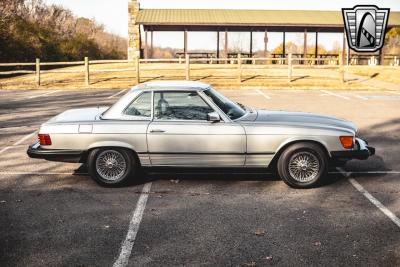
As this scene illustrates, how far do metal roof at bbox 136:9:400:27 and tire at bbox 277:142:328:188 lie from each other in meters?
29.2

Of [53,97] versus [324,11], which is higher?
[324,11]

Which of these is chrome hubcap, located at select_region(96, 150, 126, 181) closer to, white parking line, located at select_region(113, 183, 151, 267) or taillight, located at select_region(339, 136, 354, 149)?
white parking line, located at select_region(113, 183, 151, 267)

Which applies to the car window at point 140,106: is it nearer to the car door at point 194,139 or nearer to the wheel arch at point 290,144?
the car door at point 194,139

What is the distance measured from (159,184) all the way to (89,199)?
112cm

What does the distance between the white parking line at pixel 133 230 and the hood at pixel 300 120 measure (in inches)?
73.2

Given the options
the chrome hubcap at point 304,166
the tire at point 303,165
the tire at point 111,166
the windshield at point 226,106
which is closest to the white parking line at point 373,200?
the tire at point 303,165

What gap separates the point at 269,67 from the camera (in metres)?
32.9

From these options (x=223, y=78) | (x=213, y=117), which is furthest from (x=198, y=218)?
(x=223, y=78)

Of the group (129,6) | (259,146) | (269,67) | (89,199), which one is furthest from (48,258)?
(129,6)

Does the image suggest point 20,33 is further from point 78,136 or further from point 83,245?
point 83,245

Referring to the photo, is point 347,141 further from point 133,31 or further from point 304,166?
point 133,31

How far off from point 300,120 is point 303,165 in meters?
0.65

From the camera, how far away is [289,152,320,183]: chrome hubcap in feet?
21.3

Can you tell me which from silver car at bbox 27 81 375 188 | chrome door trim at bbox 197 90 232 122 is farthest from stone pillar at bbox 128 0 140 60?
chrome door trim at bbox 197 90 232 122
